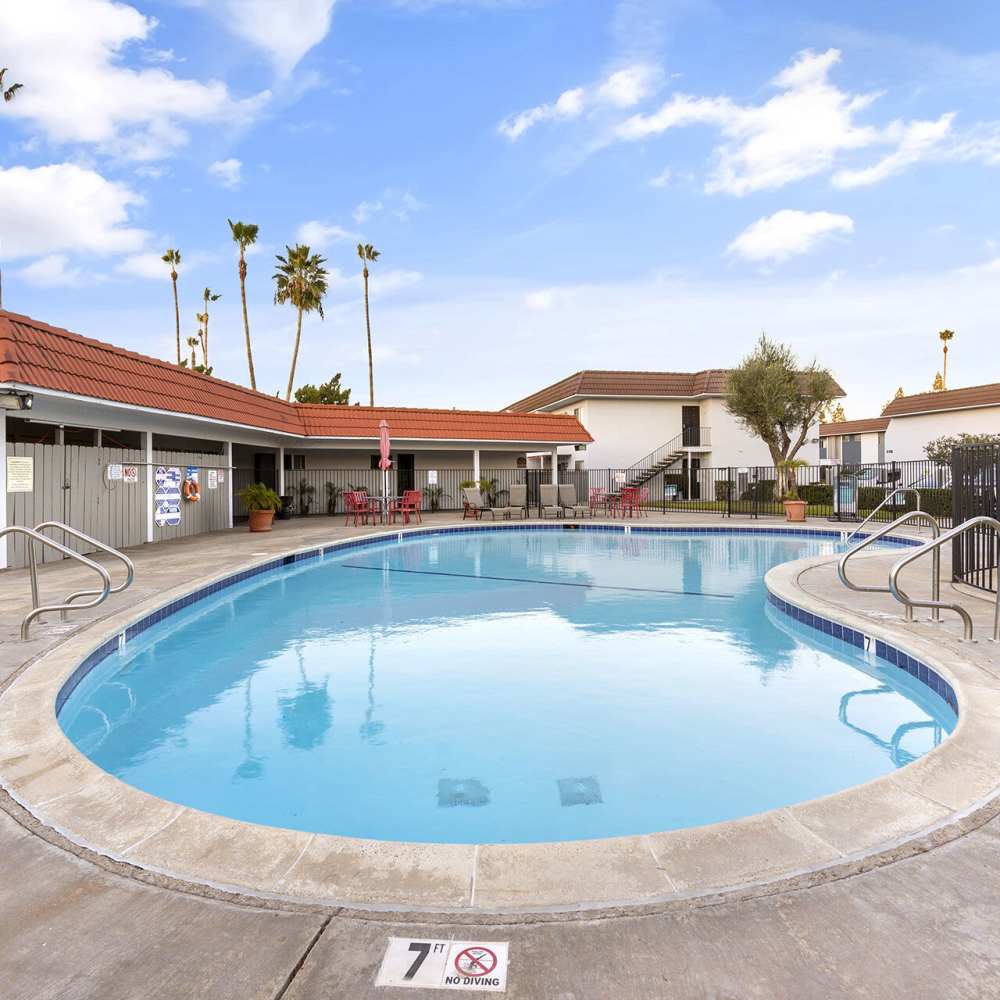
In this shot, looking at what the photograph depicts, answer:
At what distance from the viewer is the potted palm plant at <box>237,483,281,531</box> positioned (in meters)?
16.1

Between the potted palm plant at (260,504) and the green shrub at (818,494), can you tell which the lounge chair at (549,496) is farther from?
the green shrub at (818,494)

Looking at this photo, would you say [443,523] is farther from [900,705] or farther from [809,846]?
[809,846]

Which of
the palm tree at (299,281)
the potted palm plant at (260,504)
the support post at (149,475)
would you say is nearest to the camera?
the support post at (149,475)

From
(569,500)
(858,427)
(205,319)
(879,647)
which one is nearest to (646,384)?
(569,500)

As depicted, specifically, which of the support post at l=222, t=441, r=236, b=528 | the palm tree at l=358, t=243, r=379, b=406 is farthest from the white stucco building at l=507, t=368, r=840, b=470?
the support post at l=222, t=441, r=236, b=528

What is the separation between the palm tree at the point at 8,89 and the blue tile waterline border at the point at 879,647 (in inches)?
1079

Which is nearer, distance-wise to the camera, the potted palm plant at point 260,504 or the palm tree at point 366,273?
the potted palm plant at point 260,504

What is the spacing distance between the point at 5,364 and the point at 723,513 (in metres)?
19.0

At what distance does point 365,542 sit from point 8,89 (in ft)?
66.3

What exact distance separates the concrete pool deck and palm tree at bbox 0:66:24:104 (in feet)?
90.7

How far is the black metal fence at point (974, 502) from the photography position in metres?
7.58

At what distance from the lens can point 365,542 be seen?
1503 centimetres

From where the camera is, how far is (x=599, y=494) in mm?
23641

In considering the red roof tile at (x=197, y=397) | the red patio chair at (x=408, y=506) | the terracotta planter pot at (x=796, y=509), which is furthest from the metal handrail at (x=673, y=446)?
the red patio chair at (x=408, y=506)
